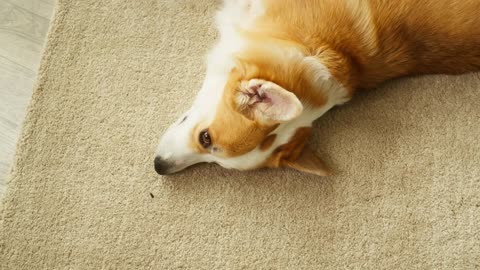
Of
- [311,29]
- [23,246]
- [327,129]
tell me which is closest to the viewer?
[311,29]

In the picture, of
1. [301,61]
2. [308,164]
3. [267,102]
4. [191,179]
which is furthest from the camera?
[191,179]

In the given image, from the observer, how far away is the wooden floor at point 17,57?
2.07 metres

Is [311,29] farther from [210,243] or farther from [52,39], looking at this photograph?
[52,39]

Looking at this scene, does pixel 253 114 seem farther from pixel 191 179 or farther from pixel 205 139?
pixel 191 179

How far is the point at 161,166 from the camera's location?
6.26 feet

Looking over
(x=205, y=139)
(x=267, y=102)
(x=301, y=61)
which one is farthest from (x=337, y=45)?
(x=205, y=139)

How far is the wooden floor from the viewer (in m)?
2.07

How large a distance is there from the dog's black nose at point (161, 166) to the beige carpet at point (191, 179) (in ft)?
0.41

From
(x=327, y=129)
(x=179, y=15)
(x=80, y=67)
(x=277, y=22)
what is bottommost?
(x=80, y=67)

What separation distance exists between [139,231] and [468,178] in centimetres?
Result: 161

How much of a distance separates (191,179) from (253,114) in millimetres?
621

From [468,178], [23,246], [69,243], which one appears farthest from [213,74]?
[468,178]

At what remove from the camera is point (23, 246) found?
6.44ft

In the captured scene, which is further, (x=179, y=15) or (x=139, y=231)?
(x=179, y=15)
